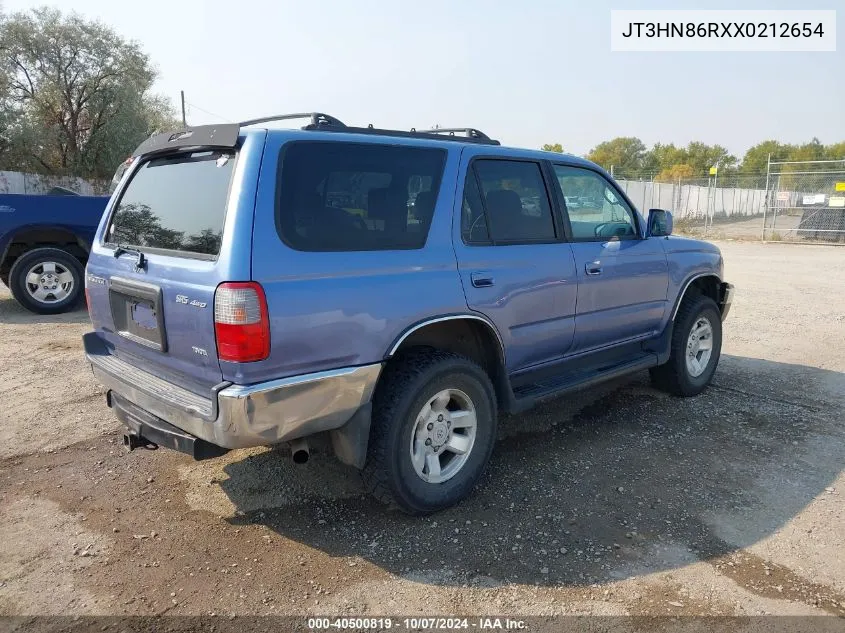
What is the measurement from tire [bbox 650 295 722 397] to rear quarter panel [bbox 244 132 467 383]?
261 centimetres

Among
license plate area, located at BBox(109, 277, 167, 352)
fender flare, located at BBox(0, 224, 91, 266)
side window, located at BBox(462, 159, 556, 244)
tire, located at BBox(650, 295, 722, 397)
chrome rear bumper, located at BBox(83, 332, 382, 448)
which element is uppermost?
side window, located at BBox(462, 159, 556, 244)

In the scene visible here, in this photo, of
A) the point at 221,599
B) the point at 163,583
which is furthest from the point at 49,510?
the point at 221,599

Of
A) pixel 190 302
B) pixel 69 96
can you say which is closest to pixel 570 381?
pixel 190 302

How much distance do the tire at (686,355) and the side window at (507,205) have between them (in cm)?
175

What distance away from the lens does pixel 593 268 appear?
13.5ft

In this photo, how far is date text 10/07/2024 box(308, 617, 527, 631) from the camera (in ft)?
8.27

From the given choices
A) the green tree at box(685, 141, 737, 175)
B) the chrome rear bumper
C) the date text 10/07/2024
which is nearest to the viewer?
the date text 10/07/2024

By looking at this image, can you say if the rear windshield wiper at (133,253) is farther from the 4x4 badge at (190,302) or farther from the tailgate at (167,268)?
the 4x4 badge at (190,302)

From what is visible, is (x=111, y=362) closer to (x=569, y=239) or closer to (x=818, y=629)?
(x=569, y=239)

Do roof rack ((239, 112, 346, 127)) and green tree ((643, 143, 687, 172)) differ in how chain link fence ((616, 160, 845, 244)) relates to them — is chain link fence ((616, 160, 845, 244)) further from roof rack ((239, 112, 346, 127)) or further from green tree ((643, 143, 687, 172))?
green tree ((643, 143, 687, 172))

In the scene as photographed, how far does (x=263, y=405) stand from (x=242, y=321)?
37 cm

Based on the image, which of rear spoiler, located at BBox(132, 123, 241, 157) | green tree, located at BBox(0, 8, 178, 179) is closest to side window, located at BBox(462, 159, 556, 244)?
rear spoiler, located at BBox(132, 123, 241, 157)

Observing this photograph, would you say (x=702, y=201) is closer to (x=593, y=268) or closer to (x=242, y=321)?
(x=593, y=268)

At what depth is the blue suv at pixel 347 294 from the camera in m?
2.68
